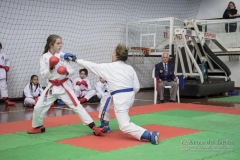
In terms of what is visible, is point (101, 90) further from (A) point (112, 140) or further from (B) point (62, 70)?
(A) point (112, 140)

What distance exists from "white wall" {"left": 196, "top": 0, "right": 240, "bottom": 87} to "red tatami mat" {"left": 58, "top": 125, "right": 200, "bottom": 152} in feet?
32.5

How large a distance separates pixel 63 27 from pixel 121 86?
21.7ft

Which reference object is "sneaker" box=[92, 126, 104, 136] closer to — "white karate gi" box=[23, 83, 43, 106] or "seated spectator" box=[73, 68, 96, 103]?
"white karate gi" box=[23, 83, 43, 106]

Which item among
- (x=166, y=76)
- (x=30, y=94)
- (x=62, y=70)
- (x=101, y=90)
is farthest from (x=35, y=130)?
(x=166, y=76)

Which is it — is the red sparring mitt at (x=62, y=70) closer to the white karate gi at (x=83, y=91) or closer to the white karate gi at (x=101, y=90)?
the white karate gi at (x=83, y=91)

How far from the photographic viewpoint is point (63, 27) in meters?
10.7

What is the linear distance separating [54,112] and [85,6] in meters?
4.99

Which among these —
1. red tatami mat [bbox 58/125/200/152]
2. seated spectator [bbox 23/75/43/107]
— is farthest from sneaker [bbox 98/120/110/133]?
seated spectator [bbox 23/75/43/107]

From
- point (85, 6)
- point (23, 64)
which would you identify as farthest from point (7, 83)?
point (85, 6)

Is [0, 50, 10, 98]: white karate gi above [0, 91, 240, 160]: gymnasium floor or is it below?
above

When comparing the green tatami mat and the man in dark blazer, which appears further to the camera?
the man in dark blazer

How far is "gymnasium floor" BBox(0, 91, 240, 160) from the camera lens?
3.83 metres

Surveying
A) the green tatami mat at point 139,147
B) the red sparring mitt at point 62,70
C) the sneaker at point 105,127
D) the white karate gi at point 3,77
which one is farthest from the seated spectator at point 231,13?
the red sparring mitt at point 62,70

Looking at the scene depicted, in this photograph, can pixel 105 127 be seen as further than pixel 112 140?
Yes
